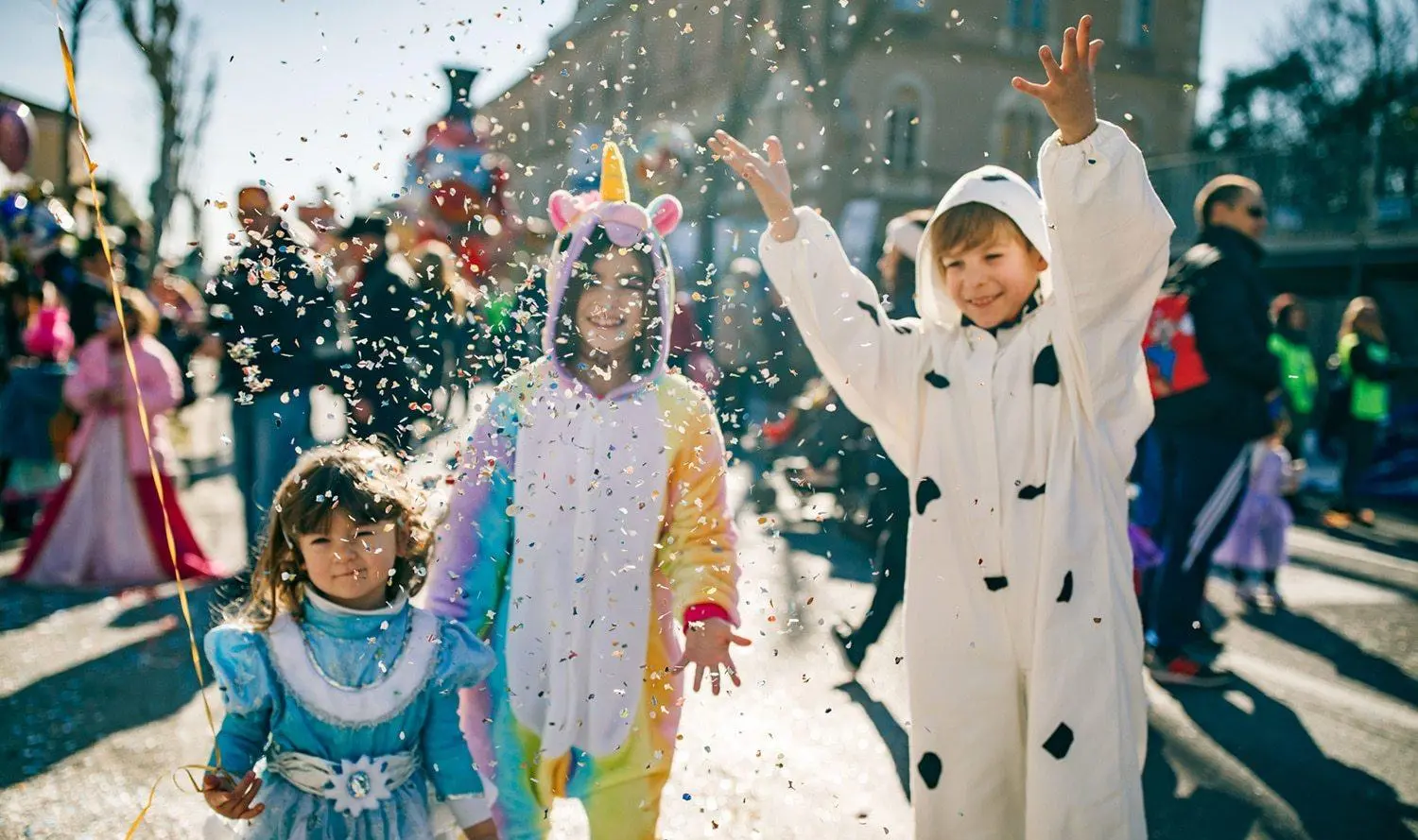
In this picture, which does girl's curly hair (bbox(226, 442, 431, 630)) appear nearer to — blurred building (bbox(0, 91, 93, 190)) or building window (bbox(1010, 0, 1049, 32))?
building window (bbox(1010, 0, 1049, 32))

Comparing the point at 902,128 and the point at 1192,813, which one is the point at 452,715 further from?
the point at 1192,813

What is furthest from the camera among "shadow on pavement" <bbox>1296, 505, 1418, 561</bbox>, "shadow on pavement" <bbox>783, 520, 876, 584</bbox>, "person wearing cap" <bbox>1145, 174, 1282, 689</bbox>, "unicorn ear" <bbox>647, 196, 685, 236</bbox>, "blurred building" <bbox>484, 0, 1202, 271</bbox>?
"shadow on pavement" <bbox>1296, 505, 1418, 561</bbox>

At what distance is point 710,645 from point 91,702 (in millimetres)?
2982

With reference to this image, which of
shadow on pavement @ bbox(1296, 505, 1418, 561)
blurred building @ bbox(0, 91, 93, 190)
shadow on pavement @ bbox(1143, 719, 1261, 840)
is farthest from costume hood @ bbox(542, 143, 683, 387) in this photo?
shadow on pavement @ bbox(1296, 505, 1418, 561)

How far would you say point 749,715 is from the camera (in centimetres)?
344

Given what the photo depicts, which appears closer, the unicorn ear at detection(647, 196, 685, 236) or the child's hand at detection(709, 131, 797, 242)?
the unicorn ear at detection(647, 196, 685, 236)

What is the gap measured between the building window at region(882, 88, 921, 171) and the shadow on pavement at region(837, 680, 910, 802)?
1892mm

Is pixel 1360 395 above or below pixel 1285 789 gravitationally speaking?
above

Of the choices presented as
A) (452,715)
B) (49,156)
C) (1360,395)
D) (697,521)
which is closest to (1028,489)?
(697,521)

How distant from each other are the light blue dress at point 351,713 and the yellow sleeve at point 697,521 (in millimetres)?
414

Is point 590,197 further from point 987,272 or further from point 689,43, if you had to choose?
point 987,272

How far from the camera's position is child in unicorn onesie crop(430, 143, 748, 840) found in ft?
6.86

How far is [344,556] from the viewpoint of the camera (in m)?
2.03

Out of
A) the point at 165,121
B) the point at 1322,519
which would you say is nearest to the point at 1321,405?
the point at 1322,519
